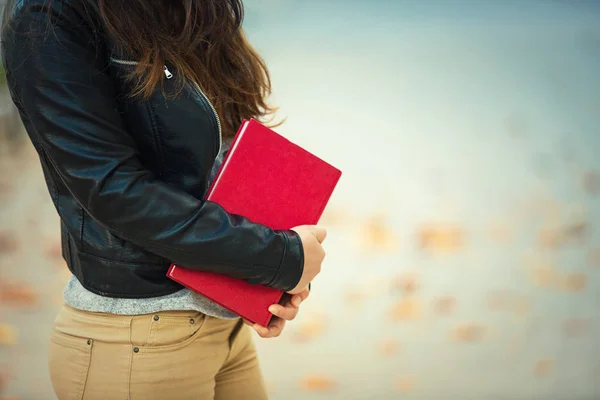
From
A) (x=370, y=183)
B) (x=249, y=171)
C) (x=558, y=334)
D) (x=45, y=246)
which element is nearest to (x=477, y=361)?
(x=558, y=334)

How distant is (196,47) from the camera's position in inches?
36.1

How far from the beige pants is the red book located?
64 mm

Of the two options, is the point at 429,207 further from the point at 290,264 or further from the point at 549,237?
the point at 290,264

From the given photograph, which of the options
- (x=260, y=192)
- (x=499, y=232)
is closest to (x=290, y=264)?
(x=260, y=192)

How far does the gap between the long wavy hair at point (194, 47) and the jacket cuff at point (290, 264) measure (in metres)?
0.24

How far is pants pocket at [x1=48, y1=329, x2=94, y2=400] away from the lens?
853 mm

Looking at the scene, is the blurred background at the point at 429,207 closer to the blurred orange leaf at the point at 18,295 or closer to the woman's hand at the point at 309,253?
the blurred orange leaf at the point at 18,295

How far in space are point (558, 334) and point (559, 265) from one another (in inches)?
9.9

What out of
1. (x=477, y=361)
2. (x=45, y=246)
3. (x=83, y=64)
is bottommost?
(x=45, y=246)

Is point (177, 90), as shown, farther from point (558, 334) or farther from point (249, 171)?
point (558, 334)

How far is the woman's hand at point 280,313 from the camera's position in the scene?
3.05ft

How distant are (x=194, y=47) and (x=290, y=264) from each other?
323 mm

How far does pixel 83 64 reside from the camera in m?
0.76

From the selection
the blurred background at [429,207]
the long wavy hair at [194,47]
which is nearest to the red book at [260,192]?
the long wavy hair at [194,47]
